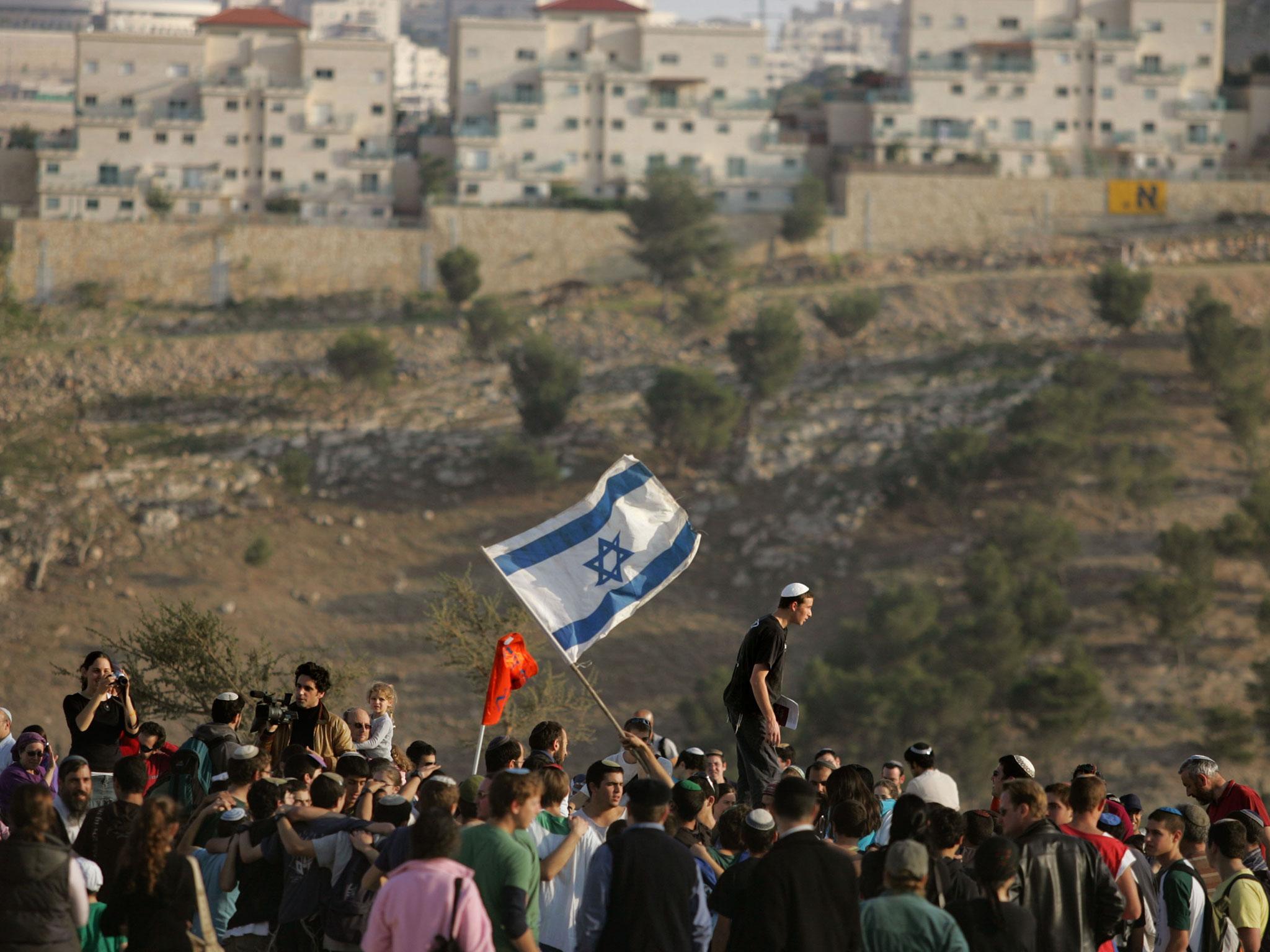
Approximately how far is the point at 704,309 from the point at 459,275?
28.1 ft

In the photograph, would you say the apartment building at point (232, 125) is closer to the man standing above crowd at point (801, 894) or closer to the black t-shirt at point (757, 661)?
the black t-shirt at point (757, 661)

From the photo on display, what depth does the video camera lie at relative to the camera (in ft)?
37.7

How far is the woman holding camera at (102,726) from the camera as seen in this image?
1160 cm

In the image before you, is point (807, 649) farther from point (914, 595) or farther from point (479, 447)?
point (479, 447)

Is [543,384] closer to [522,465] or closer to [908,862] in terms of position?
[522,465]

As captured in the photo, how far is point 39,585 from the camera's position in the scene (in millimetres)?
50812

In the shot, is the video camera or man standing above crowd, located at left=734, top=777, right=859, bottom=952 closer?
man standing above crowd, located at left=734, top=777, right=859, bottom=952

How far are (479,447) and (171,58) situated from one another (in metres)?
25.1

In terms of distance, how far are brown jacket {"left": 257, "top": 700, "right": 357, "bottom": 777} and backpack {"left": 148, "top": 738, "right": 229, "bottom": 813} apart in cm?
50

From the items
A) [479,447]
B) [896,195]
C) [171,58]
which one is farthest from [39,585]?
[896,195]

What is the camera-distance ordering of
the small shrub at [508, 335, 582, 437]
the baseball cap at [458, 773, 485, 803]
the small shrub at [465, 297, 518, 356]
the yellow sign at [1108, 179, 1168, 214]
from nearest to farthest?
the baseball cap at [458, 773, 485, 803] < the small shrub at [508, 335, 582, 437] < the small shrub at [465, 297, 518, 356] < the yellow sign at [1108, 179, 1168, 214]

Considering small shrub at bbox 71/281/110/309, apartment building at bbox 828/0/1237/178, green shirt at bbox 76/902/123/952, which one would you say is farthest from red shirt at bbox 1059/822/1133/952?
apartment building at bbox 828/0/1237/178

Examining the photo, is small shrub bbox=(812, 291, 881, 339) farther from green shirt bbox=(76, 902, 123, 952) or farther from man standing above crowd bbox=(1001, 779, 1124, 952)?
green shirt bbox=(76, 902, 123, 952)

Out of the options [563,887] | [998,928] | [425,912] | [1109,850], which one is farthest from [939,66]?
[425,912]
